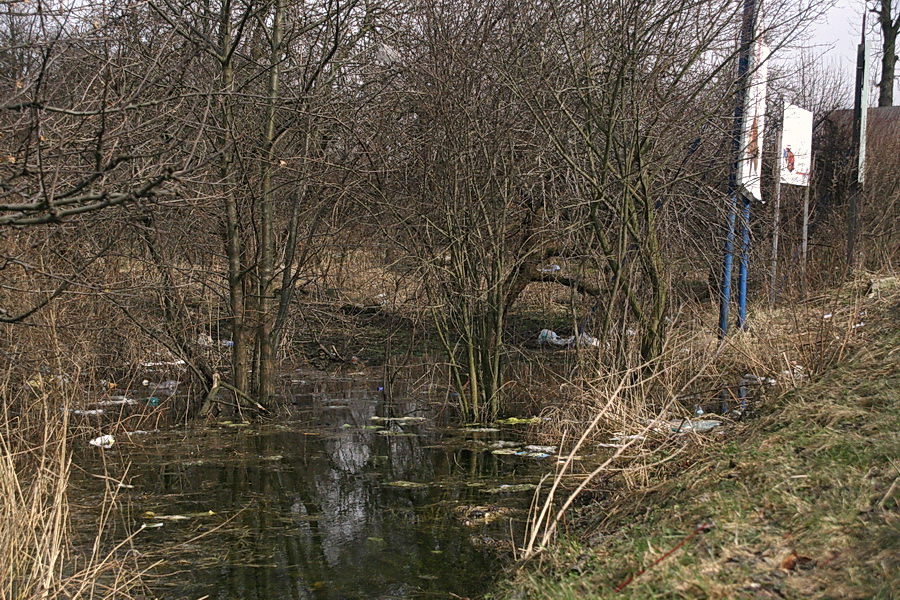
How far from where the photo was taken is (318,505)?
7.06 metres

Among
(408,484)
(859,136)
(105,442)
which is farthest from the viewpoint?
(859,136)

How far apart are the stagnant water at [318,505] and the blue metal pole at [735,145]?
2.47 m

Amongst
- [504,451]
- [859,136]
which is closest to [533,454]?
[504,451]

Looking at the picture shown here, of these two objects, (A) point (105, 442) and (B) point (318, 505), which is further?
(A) point (105, 442)

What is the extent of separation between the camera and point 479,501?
22.8 ft

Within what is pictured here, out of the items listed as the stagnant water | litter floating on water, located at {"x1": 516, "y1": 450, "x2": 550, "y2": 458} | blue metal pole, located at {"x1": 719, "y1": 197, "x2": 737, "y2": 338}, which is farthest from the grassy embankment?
blue metal pole, located at {"x1": 719, "y1": 197, "x2": 737, "y2": 338}

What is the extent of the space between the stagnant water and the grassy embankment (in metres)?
0.95

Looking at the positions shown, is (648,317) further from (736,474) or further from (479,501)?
(736,474)

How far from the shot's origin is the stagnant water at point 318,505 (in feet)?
17.9

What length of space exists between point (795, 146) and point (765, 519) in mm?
7824

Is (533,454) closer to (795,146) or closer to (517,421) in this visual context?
(517,421)

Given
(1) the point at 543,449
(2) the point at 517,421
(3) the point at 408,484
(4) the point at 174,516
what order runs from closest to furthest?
(4) the point at 174,516, (3) the point at 408,484, (1) the point at 543,449, (2) the point at 517,421

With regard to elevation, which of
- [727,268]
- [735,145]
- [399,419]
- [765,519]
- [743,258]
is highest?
[735,145]

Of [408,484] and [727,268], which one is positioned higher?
[727,268]
